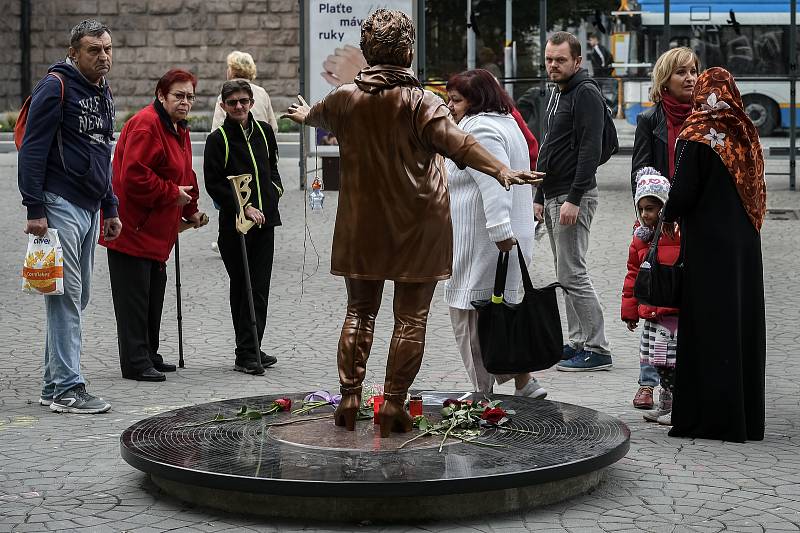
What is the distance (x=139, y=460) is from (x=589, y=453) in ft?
5.93

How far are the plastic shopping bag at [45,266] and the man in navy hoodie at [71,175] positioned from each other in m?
0.06

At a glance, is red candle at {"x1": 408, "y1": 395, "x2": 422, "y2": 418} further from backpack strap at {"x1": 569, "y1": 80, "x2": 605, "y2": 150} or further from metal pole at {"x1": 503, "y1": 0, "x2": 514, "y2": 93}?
metal pole at {"x1": 503, "y1": 0, "x2": 514, "y2": 93}

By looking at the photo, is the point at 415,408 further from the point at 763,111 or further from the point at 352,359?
the point at 763,111

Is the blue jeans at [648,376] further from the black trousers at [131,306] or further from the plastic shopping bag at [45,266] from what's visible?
the plastic shopping bag at [45,266]

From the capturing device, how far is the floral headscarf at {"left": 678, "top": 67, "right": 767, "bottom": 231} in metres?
6.57

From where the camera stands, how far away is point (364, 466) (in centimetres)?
541

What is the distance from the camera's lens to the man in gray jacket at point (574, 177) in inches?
331

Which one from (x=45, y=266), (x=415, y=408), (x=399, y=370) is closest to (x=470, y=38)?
(x=45, y=266)

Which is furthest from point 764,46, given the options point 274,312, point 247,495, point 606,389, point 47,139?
point 247,495

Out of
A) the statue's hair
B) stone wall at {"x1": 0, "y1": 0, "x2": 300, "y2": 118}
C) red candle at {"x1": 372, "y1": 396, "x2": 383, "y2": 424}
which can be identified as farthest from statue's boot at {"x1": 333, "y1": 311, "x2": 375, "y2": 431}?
stone wall at {"x1": 0, "y1": 0, "x2": 300, "y2": 118}

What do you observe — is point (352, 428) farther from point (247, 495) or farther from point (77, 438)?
point (77, 438)

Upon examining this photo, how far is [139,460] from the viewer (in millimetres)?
5625

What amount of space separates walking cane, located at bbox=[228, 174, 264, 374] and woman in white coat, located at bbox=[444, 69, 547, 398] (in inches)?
70.8

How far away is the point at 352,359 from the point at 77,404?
204 cm
